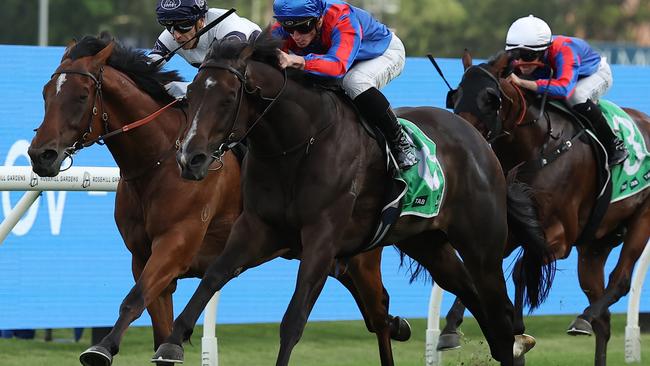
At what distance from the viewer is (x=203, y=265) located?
19.7ft

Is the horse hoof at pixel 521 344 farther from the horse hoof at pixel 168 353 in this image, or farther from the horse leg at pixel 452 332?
the horse hoof at pixel 168 353

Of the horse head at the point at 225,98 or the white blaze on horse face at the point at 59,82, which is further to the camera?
the white blaze on horse face at the point at 59,82

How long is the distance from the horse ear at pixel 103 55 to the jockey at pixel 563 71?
7.56 feet

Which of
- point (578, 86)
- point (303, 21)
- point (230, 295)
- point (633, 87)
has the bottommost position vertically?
point (230, 295)

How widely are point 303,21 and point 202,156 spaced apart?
897 mm

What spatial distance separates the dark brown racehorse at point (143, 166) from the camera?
17.3 feet

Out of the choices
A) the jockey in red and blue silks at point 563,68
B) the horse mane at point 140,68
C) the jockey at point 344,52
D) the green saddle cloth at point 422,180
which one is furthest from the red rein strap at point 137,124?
the jockey in red and blue silks at point 563,68

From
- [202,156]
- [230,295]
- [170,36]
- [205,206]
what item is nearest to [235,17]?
[170,36]

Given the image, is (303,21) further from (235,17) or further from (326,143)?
(235,17)

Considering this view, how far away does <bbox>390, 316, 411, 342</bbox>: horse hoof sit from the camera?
651 cm

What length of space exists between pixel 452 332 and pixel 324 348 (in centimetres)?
175

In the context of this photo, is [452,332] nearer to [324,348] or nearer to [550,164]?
[550,164]

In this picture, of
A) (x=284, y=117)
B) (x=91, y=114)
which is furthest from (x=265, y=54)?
(x=91, y=114)

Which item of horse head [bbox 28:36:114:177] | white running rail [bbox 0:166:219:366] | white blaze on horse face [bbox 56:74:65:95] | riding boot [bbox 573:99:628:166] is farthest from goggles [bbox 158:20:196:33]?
riding boot [bbox 573:99:628:166]
